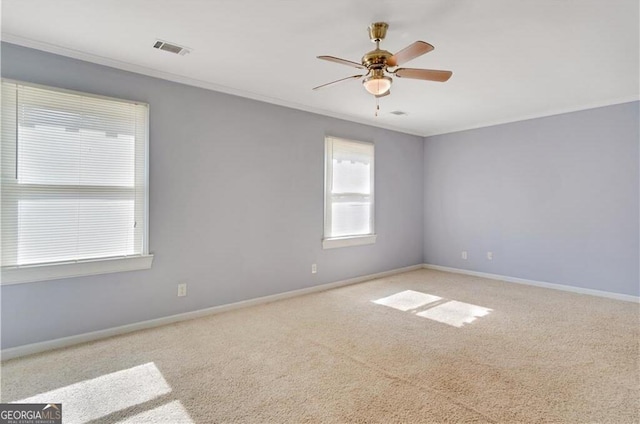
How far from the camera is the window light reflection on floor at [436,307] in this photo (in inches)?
142

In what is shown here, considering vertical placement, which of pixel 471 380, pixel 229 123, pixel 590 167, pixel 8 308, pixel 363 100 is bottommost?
pixel 471 380

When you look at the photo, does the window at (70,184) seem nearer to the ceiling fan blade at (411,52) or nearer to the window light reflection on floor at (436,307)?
the ceiling fan blade at (411,52)

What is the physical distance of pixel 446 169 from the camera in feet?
20.1

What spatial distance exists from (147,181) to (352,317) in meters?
2.55

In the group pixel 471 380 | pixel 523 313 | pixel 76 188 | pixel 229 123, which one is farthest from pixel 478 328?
pixel 76 188

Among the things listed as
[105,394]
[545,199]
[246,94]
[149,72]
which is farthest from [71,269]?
[545,199]

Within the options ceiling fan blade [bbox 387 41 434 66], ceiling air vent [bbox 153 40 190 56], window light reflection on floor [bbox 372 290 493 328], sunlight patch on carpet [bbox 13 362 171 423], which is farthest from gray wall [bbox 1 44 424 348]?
ceiling fan blade [bbox 387 41 434 66]

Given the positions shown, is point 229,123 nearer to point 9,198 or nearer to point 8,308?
point 9,198

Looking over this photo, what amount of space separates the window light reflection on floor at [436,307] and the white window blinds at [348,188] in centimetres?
125

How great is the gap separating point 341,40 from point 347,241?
3004mm

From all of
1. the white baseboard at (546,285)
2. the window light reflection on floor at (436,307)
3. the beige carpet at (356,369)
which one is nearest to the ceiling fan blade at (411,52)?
the beige carpet at (356,369)

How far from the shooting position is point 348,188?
5.18 metres

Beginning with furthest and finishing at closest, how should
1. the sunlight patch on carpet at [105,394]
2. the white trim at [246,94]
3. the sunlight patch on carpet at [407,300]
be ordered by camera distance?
the sunlight patch on carpet at [407,300] < the white trim at [246,94] < the sunlight patch on carpet at [105,394]

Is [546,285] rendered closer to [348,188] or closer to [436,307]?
[436,307]
